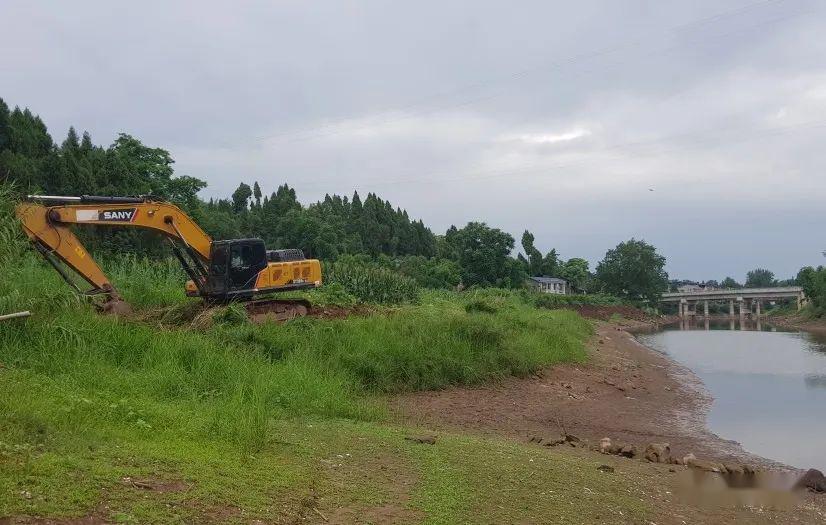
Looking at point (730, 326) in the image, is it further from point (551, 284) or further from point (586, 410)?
point (586, 410)

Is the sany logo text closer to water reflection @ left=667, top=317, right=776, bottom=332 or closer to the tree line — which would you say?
the tree line

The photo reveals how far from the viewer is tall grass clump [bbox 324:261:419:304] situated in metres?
30.0

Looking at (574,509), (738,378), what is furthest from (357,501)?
(738,378)

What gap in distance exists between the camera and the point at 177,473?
567 centimetres

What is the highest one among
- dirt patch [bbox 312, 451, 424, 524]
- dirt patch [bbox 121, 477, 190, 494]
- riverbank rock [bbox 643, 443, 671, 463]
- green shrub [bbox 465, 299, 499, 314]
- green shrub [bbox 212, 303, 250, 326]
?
green shrub [bbox 465, 299, 499, 314]

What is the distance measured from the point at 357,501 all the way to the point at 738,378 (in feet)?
76.6

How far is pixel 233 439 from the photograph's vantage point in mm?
7180

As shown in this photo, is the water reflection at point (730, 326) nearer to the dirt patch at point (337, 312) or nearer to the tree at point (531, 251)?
the tree at point (531, 251)

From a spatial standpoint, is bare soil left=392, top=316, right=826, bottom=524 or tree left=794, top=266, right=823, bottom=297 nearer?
bare soil left=392, top=316, right=826, bottom=524

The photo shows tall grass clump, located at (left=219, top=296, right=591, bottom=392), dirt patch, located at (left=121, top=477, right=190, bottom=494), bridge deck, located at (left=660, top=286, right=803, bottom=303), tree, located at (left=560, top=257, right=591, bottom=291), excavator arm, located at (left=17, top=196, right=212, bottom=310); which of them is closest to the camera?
dirt patch, located at (left=121, top=477, right=190, bottom=494)

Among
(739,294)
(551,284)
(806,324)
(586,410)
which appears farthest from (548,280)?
(586,410)

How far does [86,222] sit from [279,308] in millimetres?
5398

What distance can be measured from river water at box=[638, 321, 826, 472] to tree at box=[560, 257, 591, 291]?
7013cm

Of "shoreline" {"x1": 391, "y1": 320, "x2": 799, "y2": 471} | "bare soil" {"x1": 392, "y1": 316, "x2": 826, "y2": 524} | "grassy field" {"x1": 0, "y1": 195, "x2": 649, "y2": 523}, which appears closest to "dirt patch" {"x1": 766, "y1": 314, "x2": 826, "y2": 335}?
"shoreline" {"x1": 391, "y1": 320, "x2": 799, "y2": 471}
